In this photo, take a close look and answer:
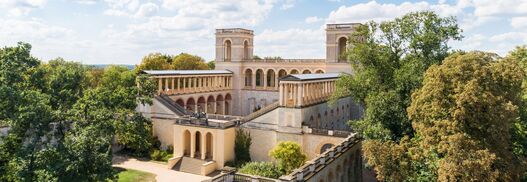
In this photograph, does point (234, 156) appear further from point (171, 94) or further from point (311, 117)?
point (171, 94)

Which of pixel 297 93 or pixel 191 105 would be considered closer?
pixel 297 93

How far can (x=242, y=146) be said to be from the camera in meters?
33.8

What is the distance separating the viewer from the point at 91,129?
21062mm

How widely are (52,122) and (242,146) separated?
15.2 m

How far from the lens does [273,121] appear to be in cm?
3291

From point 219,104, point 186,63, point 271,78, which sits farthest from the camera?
point 186,63

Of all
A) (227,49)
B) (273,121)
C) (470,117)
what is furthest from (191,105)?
(470,117)

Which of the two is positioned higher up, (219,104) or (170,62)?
(170,62)

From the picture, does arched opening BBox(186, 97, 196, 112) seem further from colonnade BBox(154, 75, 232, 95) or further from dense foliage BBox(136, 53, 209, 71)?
dense foliage BBox(136, 53, 209, 71)

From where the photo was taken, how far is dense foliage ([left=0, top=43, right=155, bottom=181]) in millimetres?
18125

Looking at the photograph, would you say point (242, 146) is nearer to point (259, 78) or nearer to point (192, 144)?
point (192, 144)

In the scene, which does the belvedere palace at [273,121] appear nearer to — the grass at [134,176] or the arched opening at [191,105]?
the arched opening at [191,105]

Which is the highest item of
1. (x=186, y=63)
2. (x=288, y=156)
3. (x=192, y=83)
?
(x=186, y=63)

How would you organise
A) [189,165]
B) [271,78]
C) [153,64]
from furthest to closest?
1. [153,64]
2. [271,78]
3. [189,165]
